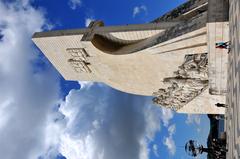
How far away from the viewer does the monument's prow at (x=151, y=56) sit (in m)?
12.5

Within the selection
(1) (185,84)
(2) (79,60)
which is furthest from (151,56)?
(2) (79,60)

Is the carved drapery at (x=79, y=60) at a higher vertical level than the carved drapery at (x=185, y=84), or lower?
higher

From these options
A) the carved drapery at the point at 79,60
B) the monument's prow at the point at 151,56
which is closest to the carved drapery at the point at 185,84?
the monument's prow at the point at 151,56

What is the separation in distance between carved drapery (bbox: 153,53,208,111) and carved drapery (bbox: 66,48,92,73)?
3590 millimetres

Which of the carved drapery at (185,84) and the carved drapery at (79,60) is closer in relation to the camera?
the carved drapery at (185,84)

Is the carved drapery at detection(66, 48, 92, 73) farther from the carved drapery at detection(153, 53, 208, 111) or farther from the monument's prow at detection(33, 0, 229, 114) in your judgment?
the carved drapery at detection(153, 53, 208, 111)

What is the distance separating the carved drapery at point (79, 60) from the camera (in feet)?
52.5

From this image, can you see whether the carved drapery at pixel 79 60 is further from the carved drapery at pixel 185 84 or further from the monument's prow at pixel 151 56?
the carved drapery at pixel 185 84

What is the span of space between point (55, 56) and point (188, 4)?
6808 millimetres

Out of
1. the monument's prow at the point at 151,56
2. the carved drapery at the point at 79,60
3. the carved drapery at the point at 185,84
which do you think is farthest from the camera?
the carved drapery at the point at 79,60

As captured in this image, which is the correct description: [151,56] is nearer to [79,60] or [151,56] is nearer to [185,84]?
[185,84]

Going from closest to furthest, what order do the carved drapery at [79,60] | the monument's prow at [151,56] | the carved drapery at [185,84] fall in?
1. the monument's prow at [151,56]
2. the carved drapery at [185,84]
3. the carved drapery at [79,60]

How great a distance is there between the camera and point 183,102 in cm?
1634

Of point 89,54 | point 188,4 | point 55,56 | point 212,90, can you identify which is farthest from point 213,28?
point 55,56
